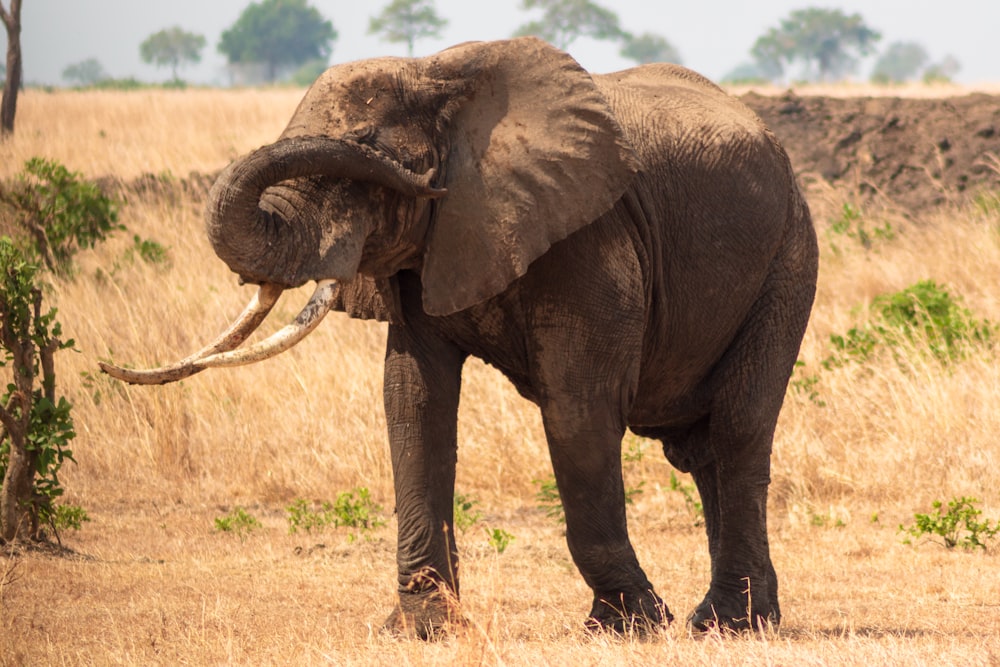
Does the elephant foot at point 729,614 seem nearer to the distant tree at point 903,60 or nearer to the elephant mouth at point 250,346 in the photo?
the elephant mouth at point 250,346

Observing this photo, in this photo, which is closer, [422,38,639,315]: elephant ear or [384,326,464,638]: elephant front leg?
[422,38,639,315]: elephant ear

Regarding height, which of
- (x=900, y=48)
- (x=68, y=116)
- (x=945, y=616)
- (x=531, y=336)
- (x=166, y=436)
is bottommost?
(x=945, y=616)

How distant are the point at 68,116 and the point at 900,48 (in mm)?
118048

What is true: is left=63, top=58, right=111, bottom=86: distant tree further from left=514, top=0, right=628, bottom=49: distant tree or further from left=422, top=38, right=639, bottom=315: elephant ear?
left=422, top=38, right=639, bottom=315: elephant ear

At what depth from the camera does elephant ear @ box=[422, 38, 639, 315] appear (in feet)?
17.3

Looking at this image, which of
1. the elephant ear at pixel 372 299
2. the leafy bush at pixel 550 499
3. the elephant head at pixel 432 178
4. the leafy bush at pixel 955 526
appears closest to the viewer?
the elephant head at pixel 432 178

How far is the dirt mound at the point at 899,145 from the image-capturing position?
16.3 m

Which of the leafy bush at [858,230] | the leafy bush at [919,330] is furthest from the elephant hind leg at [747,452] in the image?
the leafy bush at [858,230]

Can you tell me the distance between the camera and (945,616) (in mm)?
6355

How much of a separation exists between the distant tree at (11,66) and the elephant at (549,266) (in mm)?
17968

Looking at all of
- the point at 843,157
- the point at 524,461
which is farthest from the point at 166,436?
the point at 843,157

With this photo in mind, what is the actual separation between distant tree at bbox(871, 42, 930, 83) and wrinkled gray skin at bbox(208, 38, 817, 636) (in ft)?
415

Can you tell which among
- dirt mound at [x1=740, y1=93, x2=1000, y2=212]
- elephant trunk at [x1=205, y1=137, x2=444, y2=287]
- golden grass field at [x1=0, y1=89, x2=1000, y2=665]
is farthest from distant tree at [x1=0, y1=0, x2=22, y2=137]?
elephant trunk at [x1=205, y1=137, x2=444, y2=287]

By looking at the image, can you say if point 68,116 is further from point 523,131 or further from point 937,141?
point 523,131
